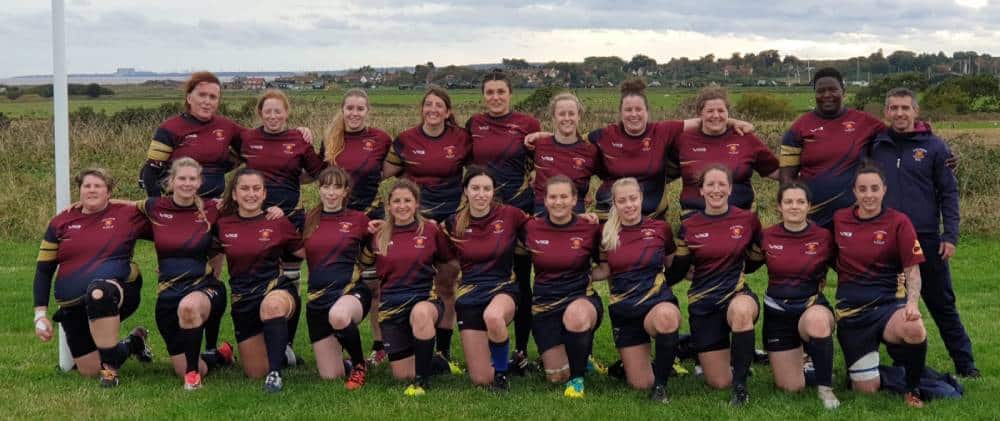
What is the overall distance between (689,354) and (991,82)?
30.9 m

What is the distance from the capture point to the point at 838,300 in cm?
594

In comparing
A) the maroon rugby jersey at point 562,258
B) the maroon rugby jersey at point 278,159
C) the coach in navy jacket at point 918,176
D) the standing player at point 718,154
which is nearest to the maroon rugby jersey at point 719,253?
the standing player at point 718,154

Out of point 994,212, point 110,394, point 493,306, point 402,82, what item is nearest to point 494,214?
point 493,306

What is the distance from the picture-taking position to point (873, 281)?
5.84m

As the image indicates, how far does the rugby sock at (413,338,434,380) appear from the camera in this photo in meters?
6.09

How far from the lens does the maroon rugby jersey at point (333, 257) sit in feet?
21.0

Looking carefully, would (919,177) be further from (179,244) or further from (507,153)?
(179,244)

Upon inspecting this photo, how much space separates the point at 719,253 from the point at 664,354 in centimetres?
72

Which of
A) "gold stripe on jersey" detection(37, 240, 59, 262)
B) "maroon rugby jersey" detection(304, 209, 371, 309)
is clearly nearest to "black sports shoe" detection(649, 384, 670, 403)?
"maroon rugby jersey" detection(304, 209, 371, 309)

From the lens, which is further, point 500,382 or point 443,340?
point 443,340

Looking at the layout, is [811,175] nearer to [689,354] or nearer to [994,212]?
[689,354]

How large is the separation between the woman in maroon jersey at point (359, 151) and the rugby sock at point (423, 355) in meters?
0.89

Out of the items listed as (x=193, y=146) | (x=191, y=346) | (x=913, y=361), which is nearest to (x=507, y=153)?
(x=193, y=146)

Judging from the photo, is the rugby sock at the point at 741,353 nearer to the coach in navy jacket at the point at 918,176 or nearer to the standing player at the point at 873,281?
the standing player at the point at 873,281
